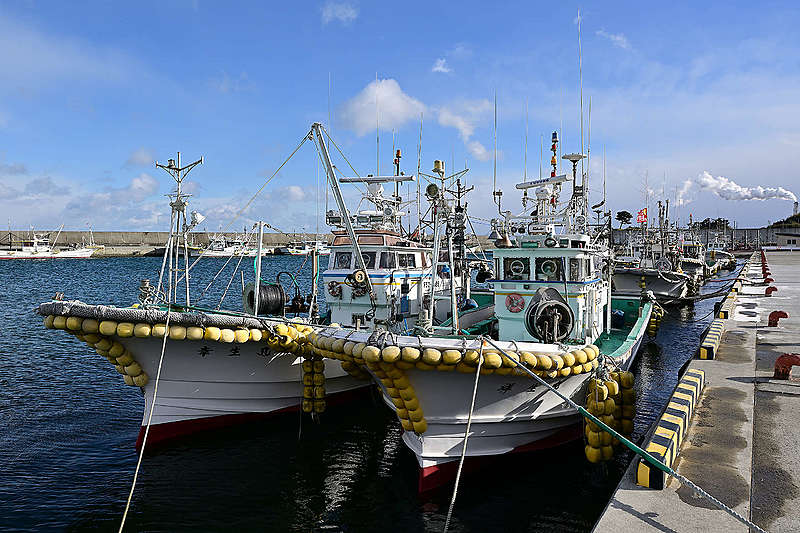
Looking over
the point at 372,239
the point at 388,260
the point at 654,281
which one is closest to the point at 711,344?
the point at 388,260

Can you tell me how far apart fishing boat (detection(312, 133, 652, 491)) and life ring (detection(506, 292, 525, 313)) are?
0.02 meters

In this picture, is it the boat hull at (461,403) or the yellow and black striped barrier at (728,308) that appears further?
the yellow and black striped barrier at (728,308)

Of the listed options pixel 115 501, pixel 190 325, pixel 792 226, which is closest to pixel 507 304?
pixel 190 325

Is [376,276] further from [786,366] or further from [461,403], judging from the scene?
[786,366]

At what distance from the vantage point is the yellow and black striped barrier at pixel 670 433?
661cm

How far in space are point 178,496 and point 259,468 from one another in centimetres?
171

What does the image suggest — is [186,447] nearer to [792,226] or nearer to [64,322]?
[64,322]

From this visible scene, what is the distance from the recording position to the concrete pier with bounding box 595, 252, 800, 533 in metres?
5.88

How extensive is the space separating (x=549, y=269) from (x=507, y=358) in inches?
186

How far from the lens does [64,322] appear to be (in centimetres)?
982

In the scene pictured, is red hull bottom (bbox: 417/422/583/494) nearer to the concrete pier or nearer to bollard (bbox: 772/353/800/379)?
the concrete pier

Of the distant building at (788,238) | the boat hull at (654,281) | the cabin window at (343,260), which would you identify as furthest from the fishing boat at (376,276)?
the distant building at (788,238)

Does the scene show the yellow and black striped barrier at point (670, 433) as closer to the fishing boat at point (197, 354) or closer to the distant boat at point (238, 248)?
the fishing boat at point (197, 354)

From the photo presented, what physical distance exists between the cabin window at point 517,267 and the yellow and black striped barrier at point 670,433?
14.1ft
